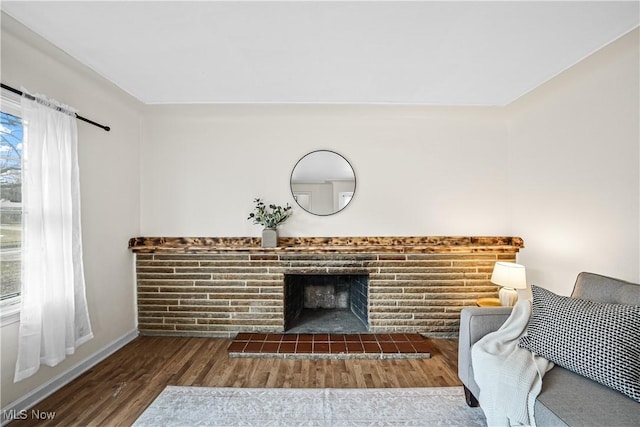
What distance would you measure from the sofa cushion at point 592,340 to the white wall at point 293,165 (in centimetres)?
163

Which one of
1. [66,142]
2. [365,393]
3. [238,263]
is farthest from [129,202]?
[365,393]

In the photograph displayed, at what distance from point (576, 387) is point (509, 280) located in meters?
1.40

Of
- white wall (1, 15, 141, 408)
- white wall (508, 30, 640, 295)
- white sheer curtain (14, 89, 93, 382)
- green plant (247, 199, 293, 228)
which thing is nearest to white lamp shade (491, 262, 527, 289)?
white wall (508, 30, 640, 295)

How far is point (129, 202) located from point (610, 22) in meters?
3.97

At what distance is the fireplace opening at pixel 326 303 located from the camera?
3.16 meters

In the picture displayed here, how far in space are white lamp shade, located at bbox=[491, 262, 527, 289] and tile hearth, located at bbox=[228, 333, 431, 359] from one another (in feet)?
3.04

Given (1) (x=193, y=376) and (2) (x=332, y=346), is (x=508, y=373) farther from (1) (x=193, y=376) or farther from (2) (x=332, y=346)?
(1) (x=193, y=376)

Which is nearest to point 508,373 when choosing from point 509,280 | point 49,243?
point 509,280

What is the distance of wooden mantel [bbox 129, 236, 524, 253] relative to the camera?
3.05 m

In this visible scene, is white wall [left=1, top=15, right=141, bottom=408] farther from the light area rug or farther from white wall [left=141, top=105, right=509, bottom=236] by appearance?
the light area rug

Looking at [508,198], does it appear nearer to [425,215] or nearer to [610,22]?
[425,215]

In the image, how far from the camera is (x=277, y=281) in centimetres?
307

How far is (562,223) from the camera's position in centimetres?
254

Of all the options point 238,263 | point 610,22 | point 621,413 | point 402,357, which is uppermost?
point 610,22
